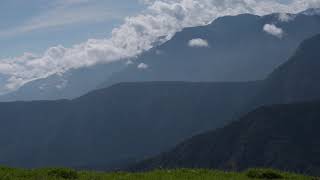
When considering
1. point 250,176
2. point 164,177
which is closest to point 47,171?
point 164,177

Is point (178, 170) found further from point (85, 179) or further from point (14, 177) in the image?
point (14, 177)

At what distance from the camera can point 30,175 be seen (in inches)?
802

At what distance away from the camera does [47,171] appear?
21203 mm

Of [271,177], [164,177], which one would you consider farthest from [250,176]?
[164,177]

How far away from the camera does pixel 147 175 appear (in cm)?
2172

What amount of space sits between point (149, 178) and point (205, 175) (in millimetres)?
2465

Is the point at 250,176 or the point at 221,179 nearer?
the point at 221,179

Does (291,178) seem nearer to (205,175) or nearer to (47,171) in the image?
(205,175)

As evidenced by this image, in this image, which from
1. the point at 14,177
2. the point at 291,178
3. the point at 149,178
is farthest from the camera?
the point at 291,178

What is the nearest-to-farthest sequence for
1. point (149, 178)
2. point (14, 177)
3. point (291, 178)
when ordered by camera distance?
1. point (14, 177)
2. point (149, 178)
3. point (291, 178)

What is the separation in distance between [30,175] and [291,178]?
33.7 feet

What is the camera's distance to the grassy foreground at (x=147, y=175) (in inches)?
798

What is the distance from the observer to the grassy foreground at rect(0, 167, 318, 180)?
20281mm

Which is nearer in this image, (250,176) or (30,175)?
(30,175)
